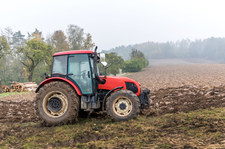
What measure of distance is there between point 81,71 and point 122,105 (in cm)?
164

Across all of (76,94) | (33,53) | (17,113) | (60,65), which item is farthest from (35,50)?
(76,94)

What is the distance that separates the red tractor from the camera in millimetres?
6020

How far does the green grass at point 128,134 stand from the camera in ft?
13.7

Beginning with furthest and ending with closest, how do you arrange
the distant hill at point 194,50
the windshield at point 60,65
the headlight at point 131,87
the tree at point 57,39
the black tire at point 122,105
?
the distant hill at point 194,50 < the tree at point 57,39 < the headlight at point 131,87 < the windshield at point 60,65 < the black tire at point 122,105

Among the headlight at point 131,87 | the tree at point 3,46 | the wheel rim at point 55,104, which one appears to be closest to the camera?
the wheel rim at point 55,104

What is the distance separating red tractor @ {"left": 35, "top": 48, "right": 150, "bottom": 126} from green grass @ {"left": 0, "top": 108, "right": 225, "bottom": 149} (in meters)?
0.35

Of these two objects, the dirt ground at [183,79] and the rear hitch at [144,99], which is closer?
the rear hitch at [144,99]

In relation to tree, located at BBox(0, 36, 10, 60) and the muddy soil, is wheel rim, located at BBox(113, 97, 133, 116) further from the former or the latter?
tree, located at BBox(0, 36, 10, 60)

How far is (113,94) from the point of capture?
608 centimetres

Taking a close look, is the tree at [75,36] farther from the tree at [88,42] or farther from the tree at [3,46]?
the tree at [3,46]

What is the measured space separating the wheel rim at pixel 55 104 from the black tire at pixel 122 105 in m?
1.34

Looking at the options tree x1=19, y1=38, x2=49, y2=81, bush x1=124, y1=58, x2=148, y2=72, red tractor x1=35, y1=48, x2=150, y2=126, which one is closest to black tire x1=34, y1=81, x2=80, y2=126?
red tractor x1=35, y1=48, x2=150, y2=126

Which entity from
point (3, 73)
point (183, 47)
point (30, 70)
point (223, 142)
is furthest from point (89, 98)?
point (183, 47)

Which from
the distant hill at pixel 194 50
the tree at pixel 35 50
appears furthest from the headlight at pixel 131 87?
the distant hill at pixel 194 50
